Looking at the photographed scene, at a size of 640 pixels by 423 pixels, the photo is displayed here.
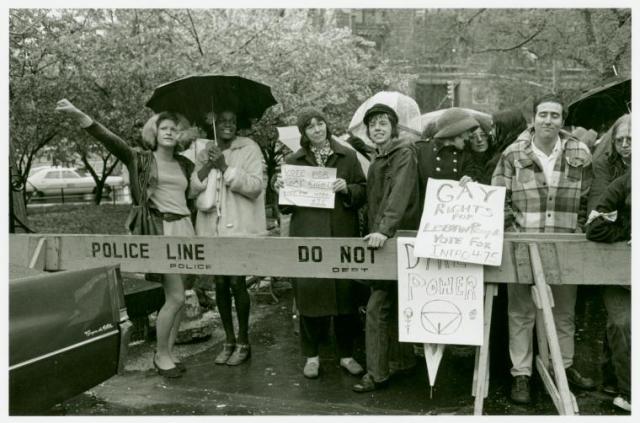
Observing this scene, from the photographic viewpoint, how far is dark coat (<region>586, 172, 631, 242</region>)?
3805 millimetres

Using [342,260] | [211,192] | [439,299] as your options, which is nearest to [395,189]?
[342,260]

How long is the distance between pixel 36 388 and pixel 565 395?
Result: 109 inches

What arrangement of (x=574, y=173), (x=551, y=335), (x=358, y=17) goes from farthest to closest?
1. (x=358, y=17)
2. (x=574, y=173)
3. (x=551, y=335)

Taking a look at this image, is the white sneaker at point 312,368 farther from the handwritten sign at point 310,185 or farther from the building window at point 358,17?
the building window at point 358,17

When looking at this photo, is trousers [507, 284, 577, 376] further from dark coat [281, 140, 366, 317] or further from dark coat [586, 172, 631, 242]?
dark coat [281, 140, 366, 317]

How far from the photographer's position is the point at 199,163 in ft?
17.1

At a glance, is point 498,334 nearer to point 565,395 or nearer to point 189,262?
point 565,395

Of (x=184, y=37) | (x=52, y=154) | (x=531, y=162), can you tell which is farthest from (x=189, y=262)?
(x=52, y=154)

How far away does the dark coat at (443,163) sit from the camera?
4.81 m

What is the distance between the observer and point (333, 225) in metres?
5.00

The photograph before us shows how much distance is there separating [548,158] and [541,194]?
0.81ft

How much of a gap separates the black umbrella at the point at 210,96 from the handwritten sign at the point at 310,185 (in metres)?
0.77

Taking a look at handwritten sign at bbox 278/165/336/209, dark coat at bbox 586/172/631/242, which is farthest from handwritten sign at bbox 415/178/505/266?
handwritten sign at bbox 278/165/336/209

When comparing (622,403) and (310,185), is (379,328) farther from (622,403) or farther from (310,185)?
(622,403)
